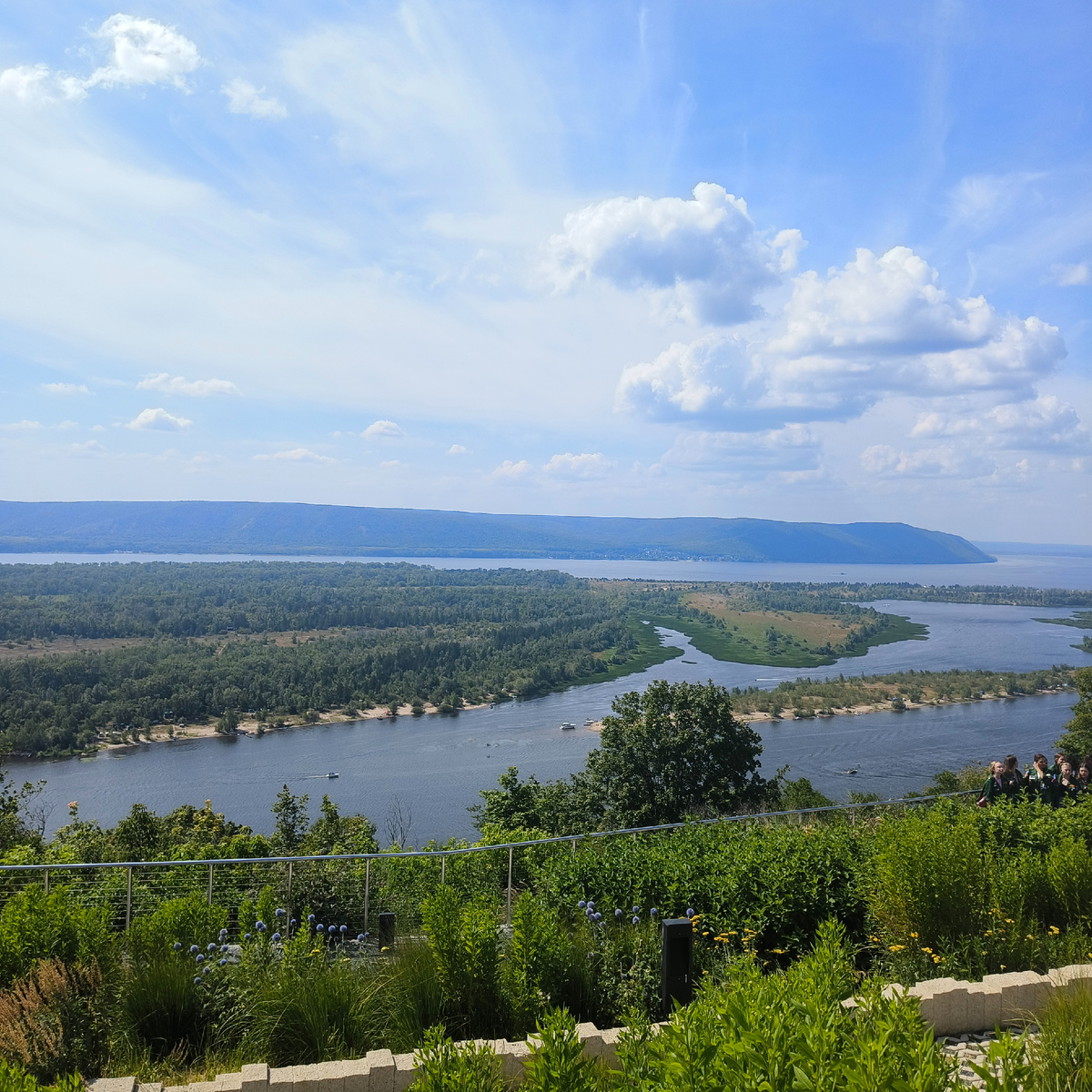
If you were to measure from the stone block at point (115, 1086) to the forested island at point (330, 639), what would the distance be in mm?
60487

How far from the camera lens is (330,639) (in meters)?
96.9

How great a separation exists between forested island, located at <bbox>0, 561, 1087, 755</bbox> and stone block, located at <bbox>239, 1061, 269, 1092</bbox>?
60706 millimetres

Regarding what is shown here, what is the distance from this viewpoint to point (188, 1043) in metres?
4.16

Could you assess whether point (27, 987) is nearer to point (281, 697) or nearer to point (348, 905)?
point (348, 905)

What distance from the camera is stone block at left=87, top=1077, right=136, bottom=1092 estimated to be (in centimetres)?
342

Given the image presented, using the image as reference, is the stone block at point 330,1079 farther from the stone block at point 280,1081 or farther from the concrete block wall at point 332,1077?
the stone block at point 280,1081

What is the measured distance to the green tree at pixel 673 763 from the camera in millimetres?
24156

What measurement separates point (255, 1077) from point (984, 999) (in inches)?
140

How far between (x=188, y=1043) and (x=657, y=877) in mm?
2896

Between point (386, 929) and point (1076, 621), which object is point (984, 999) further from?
point (1076, 621)

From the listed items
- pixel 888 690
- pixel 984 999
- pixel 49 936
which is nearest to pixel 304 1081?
pixel 49 936

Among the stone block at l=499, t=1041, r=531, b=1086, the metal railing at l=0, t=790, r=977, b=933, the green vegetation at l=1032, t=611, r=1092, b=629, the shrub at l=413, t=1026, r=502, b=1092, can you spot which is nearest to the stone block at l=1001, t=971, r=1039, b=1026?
the stone block at l=499, t=1041, r=531, b=1086

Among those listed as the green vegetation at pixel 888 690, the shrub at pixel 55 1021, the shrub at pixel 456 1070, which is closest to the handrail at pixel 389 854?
the shrub at pixel 55 1021

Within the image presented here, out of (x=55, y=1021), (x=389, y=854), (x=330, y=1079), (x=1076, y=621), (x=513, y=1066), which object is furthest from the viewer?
(x=1076, y=621)
